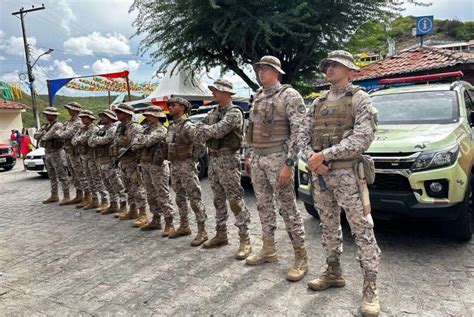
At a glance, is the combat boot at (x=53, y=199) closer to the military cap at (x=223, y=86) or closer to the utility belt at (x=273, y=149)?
the military cap at (x=223, y=86)

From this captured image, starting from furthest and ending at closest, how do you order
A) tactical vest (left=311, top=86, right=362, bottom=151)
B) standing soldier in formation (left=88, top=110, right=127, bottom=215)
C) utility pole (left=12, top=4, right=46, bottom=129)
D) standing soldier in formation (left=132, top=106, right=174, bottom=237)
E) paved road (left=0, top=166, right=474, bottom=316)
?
1. utility pole (left=12, top=4, right=46, bottom=129)
2. standing soldier in formation (left=88, top=110, right=127, bottom=215)
3. standing soldier in formation (left=132, top=106, right=174, bottom=237)
4. paved road (left=0, top=166, right=474, bottom=316)
5. tactical vest (left=311, top=86, right=362, bottom=151)

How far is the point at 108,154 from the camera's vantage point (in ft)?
19.8

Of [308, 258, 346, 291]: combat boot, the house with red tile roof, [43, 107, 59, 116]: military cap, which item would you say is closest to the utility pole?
the house with red tile roof

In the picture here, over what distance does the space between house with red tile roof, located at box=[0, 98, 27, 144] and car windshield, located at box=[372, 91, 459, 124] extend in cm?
2460

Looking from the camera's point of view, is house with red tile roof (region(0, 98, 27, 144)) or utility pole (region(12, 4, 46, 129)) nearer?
utility pole (region(12, 4, 46, 129))

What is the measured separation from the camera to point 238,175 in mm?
4000

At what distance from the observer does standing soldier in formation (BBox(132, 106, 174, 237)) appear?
4.87 meters

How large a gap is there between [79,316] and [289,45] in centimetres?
997

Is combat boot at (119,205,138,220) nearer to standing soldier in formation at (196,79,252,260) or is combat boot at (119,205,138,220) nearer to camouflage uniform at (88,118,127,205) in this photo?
camouflage uniform at (88,118,127,205)

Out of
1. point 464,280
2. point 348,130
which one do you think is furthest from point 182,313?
point 464,280

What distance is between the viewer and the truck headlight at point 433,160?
345 cm

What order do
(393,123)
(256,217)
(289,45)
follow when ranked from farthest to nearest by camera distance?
(289,45) → (256,217) → (393,123)

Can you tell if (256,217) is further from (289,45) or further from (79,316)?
(289,45)

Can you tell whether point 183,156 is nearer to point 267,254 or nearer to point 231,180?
point 231,180
